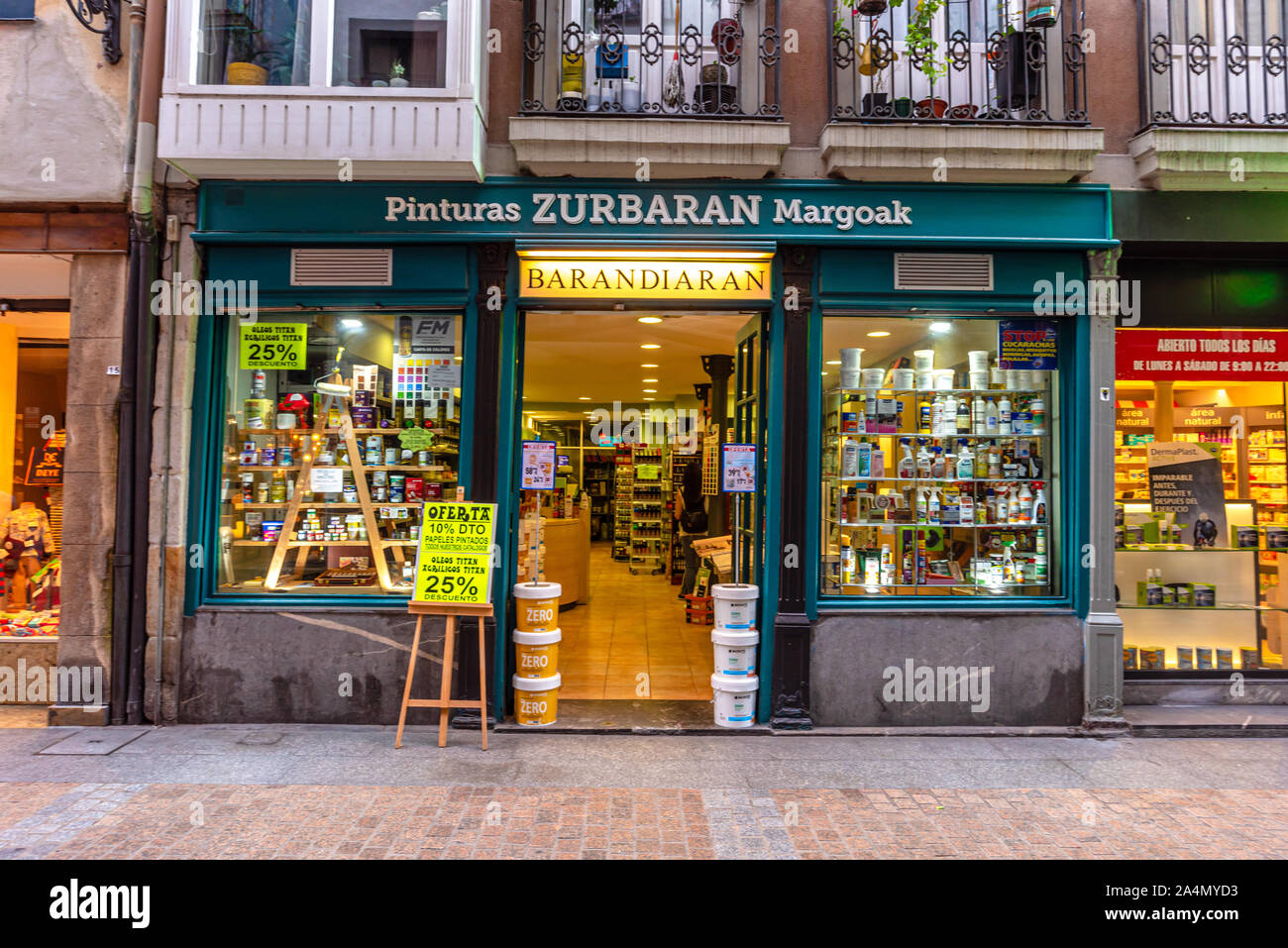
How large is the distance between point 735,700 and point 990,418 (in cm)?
334

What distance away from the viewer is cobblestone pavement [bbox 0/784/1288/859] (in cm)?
418

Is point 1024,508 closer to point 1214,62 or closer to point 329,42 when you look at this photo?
point 1214,62

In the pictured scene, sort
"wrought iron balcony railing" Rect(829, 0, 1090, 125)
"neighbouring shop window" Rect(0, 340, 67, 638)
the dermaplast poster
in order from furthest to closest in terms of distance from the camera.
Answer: "neighbouring shop window" Rect(0, 340, 67, 638) < the dermaplast poster < "wrought iron balcony railing" Rect(829, 0, 1090, 125)

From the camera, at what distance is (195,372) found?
6.45 metres

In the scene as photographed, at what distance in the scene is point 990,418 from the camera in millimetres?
6867

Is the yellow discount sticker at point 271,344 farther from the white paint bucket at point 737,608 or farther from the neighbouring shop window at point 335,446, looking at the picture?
the white paint bucket at point 737,608

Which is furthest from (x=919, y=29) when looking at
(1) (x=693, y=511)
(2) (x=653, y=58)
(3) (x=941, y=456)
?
(1) (x=693, y=511)

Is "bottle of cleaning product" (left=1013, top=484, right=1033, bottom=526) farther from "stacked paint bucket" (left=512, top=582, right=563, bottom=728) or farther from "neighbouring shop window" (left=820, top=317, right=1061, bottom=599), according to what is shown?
"stacked paint bucket" (left=512, top=582, right=563, bottom=728)

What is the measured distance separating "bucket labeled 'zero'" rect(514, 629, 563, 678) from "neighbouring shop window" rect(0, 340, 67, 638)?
471cm

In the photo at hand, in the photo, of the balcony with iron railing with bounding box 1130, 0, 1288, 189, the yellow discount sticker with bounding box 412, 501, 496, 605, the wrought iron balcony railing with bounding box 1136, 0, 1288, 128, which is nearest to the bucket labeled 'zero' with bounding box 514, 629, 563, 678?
the yellow discount sticker with bounding box 412, 501, 496, 605

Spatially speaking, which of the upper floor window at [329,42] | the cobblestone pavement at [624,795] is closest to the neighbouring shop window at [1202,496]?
the cobblestone pavement at [624,795]

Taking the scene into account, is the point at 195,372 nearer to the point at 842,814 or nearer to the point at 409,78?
the point at 409,78

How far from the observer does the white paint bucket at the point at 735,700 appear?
6.18 metres

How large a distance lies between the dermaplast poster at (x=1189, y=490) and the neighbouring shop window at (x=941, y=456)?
1.31 metres
